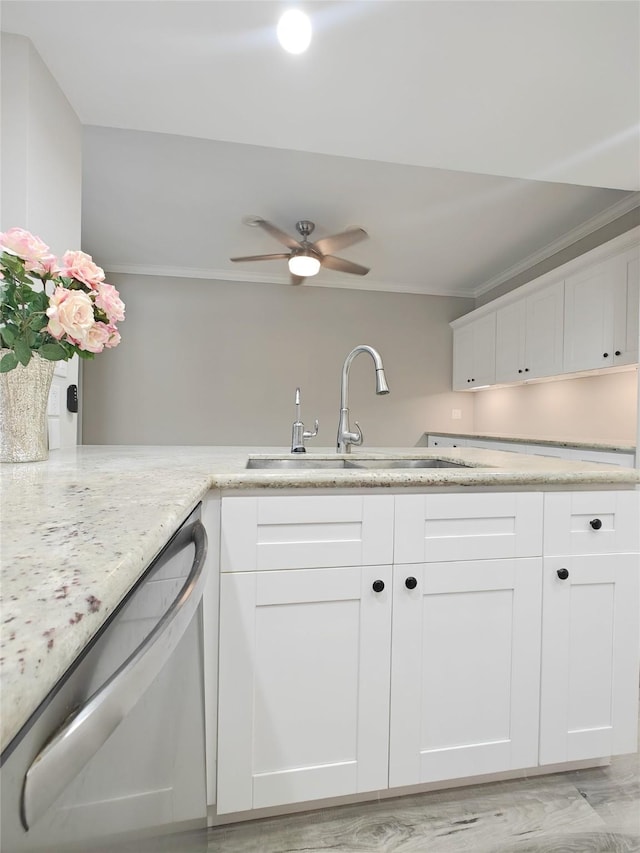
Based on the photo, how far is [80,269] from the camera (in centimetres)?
117

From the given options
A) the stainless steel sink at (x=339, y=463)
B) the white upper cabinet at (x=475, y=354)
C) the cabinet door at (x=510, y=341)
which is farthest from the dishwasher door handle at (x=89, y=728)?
the white upper cabinet at (x=475, y=354)

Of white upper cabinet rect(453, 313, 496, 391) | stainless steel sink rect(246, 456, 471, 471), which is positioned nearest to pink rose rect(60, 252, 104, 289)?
stainless steel sink rect(246, 456, 471, 471)

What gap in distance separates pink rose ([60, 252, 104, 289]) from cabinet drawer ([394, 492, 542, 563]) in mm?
1015

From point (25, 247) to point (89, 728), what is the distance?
1.16m

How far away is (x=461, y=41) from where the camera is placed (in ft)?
4.64

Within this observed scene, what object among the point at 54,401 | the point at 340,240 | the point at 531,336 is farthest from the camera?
the point at 531,336

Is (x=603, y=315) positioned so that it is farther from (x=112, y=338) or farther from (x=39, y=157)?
(x=39, y=157)

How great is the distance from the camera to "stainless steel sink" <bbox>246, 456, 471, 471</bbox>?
5.59 ft

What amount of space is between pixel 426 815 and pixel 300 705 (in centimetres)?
51

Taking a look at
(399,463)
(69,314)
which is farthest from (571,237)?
(69,314)

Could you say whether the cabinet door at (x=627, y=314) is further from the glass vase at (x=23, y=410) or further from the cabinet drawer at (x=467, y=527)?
the glass vase at (x=23, y=410)

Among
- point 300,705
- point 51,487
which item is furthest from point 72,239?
point 300,705

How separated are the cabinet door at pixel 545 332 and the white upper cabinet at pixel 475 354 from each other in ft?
1.72

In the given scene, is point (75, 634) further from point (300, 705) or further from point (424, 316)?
point (424, 316)
